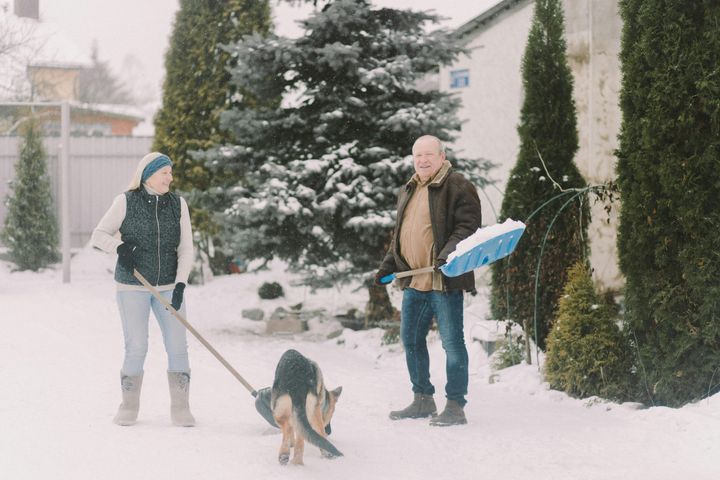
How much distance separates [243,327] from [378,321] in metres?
1.82

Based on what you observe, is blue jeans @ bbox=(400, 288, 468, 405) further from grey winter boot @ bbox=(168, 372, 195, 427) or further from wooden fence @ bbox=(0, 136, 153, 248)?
wooden fence @ bbox=(0, 136, 153, 248)

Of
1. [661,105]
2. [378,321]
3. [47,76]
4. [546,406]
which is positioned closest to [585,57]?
[378,321]

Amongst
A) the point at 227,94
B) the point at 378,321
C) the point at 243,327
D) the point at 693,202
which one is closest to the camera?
the point at 693,202

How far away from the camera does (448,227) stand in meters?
5.61

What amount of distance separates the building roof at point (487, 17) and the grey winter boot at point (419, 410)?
29.7 feet

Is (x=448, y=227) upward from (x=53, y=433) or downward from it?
upward

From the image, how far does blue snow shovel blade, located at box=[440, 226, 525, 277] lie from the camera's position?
5.27 metres

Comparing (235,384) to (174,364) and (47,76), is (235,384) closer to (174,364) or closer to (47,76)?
(174,364)

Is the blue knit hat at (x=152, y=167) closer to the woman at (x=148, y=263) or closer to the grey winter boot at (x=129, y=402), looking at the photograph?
the woman at (x=148, y=263)

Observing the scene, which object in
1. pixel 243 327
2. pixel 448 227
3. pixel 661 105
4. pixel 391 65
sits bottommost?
pixel 243 327

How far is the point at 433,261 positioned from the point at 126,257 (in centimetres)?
193

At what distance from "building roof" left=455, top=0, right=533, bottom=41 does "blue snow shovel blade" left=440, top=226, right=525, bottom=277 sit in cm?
902

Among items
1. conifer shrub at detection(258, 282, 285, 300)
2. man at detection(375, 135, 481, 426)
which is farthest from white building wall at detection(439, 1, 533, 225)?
man at detection(375, 135, 481, 426)

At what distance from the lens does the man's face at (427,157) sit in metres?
5.68
